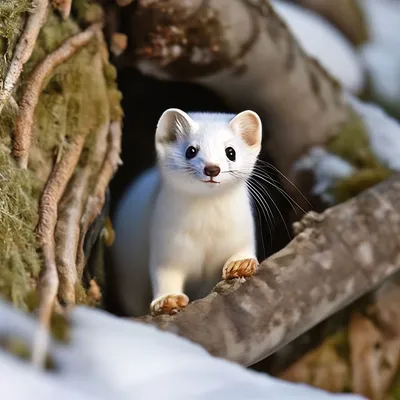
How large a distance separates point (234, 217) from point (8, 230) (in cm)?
39

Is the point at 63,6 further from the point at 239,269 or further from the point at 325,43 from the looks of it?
the point at 325,43

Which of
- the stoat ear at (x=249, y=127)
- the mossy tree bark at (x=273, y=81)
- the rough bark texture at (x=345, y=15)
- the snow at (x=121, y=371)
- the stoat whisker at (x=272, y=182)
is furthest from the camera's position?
the rough bark texture at (x=345, y=15)

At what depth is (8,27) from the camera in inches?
41.2

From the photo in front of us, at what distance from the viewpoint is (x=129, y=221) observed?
130cm

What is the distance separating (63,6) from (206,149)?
422 millimetres

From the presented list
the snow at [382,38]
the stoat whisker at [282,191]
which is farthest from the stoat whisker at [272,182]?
the snow at [382,38]

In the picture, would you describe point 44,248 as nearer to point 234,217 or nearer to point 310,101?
point 234,217

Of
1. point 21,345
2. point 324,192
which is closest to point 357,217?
point 324,192

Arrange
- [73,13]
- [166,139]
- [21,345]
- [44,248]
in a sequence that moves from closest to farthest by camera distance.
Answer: [21,345] → [44,248] → [166,139] → [73,13]

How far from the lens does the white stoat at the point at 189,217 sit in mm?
1031

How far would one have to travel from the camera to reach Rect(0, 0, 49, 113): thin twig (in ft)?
3.35

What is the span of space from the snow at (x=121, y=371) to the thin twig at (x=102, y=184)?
295 millimetres

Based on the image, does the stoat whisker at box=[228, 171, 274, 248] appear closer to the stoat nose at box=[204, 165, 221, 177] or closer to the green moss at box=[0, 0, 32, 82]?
the stoat nose at box=[204, 165, 221, 177]

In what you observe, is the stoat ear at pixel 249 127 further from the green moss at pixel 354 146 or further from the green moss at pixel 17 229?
Result: the green moss at pixel 354 146
